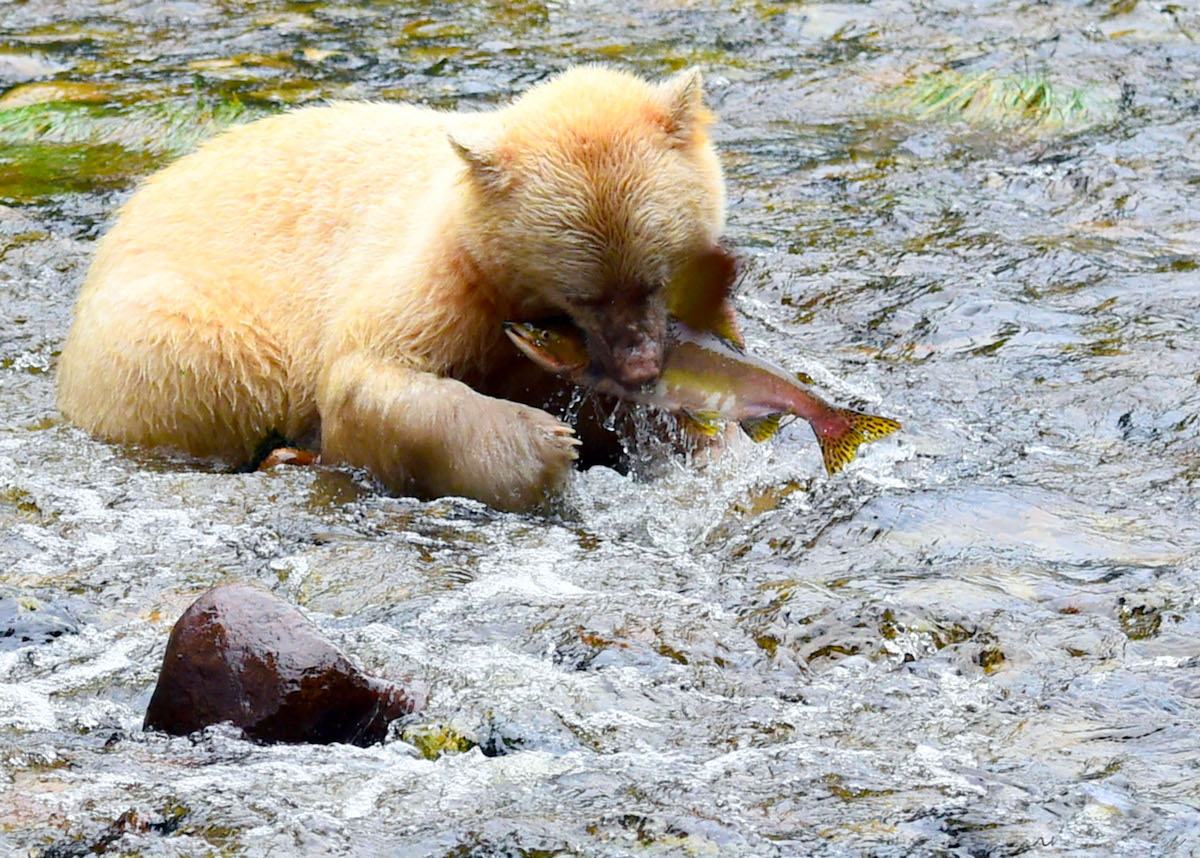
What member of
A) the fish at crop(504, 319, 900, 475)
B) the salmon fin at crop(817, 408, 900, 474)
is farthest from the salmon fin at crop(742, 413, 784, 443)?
the salmon fin at crop(817, 408, 900, 474)

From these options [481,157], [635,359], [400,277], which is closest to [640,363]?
[635,359]

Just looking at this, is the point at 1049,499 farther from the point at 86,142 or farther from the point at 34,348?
the point at 86,142

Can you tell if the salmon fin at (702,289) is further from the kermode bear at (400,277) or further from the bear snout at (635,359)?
the bear snout at (635,359)

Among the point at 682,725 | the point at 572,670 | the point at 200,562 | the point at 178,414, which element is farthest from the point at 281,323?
the point at 682,725

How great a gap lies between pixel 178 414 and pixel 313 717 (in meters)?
3.11

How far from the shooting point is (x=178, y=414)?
22.8ft

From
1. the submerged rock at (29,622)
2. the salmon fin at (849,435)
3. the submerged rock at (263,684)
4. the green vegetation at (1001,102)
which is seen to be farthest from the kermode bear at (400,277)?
the green vegetation at (1001,102)

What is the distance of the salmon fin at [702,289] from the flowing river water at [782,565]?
Result: 74cm

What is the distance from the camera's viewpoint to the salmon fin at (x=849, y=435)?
544 centimetres

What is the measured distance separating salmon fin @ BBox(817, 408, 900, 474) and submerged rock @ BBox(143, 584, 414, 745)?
1.91 metres

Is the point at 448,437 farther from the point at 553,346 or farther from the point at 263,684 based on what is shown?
the point at 263,684

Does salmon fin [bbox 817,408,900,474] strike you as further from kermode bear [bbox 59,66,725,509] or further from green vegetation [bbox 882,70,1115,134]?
green vegetation [bbox 882,70,1115,134]

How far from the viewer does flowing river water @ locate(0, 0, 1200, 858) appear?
12.4ft

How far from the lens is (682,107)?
19.5 feet
